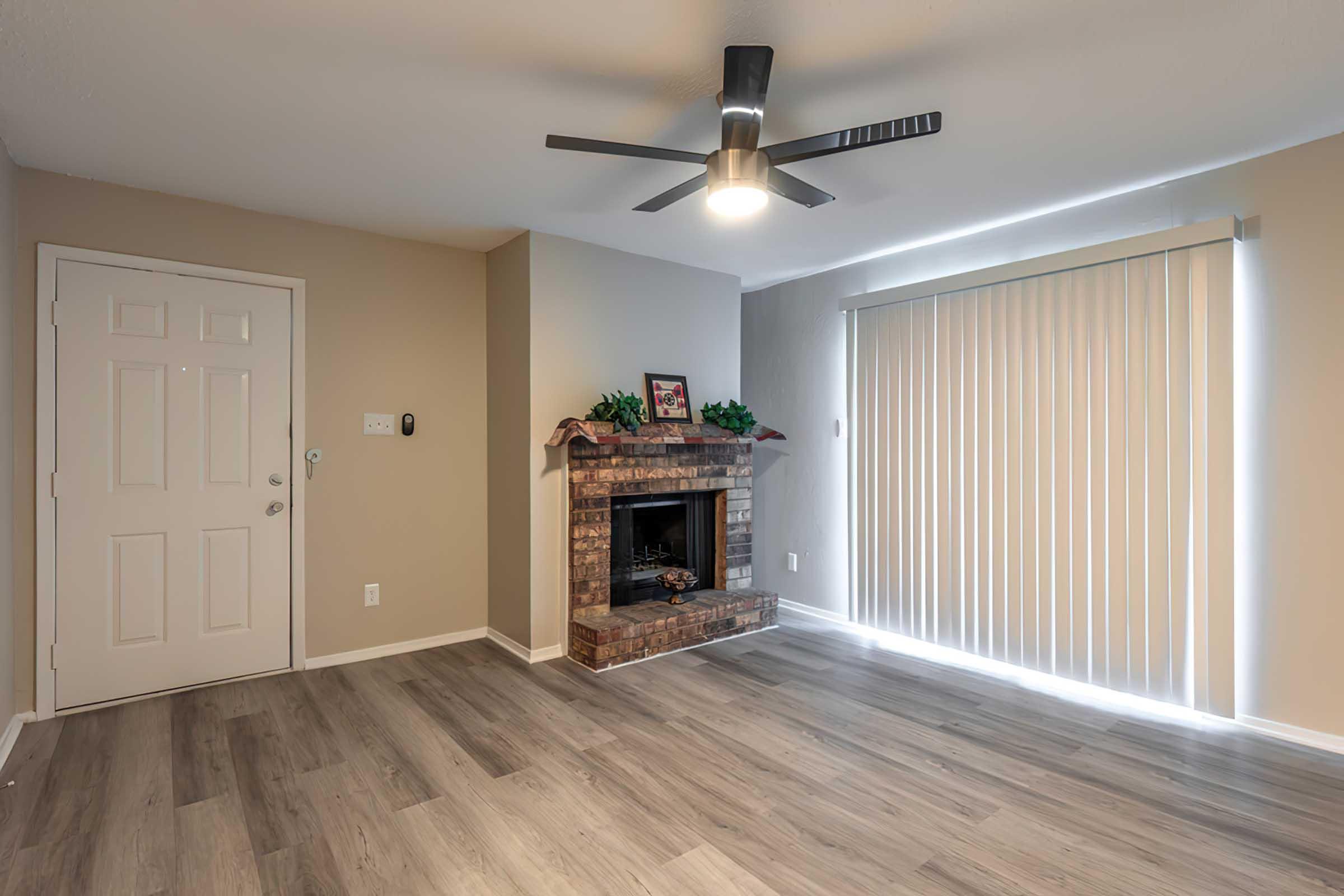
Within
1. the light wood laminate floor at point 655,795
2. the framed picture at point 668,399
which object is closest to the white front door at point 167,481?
the light wood laminate floor at point 655,795

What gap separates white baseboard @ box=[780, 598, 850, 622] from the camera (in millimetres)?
4637

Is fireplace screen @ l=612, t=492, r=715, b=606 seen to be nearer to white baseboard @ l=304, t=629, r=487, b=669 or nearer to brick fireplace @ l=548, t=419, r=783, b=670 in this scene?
brick fireplace @ l=548, t=419, r=783, b=670

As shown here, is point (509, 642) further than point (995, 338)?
Yes

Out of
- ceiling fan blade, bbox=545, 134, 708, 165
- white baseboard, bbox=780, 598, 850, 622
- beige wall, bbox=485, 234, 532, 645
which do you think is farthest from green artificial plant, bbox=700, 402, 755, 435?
ceiling fan blade, bbox=545, 134, 708, 165

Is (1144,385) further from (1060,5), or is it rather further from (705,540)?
(705,540)

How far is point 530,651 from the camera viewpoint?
3.77m

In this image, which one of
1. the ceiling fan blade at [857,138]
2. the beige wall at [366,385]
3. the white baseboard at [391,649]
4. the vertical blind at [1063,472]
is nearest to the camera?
the ceiling fan blade at [857,138]

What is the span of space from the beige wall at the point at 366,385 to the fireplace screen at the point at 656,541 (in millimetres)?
888

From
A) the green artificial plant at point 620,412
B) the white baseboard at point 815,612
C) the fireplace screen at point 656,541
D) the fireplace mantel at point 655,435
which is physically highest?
the green artificial plant at point 620,412

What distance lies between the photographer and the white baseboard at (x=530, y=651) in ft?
12.4

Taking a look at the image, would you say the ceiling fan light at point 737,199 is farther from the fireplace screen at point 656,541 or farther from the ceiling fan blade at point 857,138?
the fireplace screen at point 656,541

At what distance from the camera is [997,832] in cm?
211

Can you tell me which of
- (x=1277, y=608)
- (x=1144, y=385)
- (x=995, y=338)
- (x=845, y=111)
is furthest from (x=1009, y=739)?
(x=845, y=111)

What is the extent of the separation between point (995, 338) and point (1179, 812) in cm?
232
